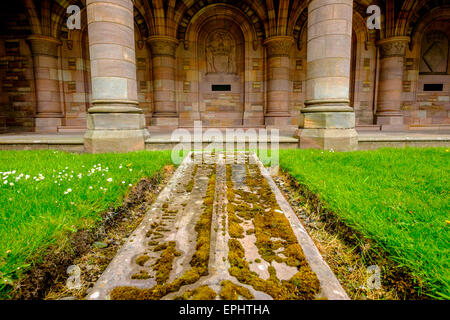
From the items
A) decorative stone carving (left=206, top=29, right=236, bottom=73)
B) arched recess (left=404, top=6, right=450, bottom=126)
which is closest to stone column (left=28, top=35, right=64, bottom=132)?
decorative stone carving (left=206, top=29, right=236, bottom=73)

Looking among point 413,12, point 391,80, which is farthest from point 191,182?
point 413,12

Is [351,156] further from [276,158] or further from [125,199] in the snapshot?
[125,199]

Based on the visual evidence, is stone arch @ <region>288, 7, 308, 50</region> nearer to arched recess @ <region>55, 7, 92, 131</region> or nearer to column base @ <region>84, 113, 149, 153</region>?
column base @ <region>84, 113, 149, 153</region>

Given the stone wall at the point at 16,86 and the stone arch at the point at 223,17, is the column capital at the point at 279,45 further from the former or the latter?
the stone wall at the point at 16,86

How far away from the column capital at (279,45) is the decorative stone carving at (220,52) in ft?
5.24

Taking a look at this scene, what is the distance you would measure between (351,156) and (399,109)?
8506 mm

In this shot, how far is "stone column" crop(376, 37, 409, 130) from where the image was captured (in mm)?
10961


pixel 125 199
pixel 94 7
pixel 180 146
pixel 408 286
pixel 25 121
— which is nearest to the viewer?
pixel 408 286

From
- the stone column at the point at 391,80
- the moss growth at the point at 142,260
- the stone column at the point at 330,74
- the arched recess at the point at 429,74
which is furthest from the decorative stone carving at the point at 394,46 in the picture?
the moss growth at the point at 142,260

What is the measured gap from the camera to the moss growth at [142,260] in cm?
158

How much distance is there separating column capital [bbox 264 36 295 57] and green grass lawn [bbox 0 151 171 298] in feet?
26.8

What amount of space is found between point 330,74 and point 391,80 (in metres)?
7.40
